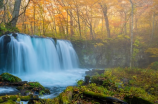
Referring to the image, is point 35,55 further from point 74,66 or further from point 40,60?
point 74,66

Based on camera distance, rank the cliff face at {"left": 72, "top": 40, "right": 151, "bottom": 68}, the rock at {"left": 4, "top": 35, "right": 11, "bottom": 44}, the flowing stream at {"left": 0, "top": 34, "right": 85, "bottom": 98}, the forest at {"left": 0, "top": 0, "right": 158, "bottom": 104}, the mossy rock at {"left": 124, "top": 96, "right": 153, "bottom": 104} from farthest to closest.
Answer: the cliff face at {"left": 72, "top": 40, "right": 151, "bottom": 68}, the rock at {"left": 4, "top": 35, "right": 11, "bottom": 44}, the flowing stream at {"left": 0, "top": 34, "right": 85, "bottom": 98}, the forest at {"left": 0, "top": 0, "right": 158, "bottom": 104}, the mossy rock at {"left": 124, "top": 96, "right": 153, "bottom": 104}

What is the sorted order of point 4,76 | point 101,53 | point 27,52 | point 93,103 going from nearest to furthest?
point 93,103 → point 4,76 → point 27,52 → point 101,53

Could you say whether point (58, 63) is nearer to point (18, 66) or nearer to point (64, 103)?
point (18, 66)

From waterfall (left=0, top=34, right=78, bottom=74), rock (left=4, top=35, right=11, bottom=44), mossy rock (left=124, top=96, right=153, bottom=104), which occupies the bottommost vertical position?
mossy rock (left=124, top=96, right=153, bottom=104)

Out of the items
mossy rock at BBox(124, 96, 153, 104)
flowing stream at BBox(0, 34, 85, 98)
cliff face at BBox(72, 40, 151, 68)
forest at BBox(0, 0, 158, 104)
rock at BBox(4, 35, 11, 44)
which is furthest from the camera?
cliff face at BBox(72, 40, 151, 68)

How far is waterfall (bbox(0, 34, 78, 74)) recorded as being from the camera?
986 centimetres

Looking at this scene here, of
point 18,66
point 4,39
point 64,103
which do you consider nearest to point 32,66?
point 18,66

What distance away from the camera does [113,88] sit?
5.65m

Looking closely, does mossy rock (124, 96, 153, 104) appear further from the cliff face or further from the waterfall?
the cliff face

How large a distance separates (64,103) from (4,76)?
5.17 metres

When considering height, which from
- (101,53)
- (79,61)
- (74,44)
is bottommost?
(79,61)

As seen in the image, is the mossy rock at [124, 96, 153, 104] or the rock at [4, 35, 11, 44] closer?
the mossy rock at [124, 96, 153, 104]

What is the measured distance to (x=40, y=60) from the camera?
42.0ft

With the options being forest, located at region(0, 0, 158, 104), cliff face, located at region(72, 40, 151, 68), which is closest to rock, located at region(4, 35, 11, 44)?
forest, located at region(0, 0, 158, 104)
